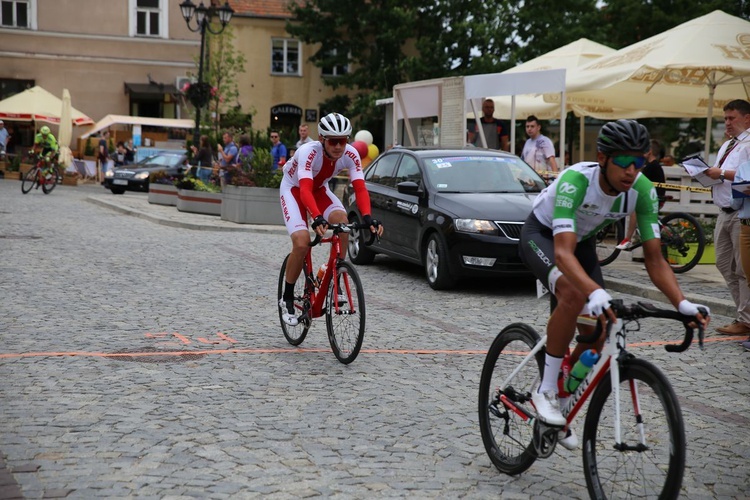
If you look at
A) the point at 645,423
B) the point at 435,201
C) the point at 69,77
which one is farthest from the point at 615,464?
the point at 69,77

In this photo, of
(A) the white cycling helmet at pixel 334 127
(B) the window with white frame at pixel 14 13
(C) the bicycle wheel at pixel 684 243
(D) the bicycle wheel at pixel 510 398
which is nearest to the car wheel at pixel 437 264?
(C) the bicycle wheel at pixel 684 243

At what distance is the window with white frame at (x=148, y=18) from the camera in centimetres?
4738

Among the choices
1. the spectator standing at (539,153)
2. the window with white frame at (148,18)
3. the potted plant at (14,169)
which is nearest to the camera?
the spectator standing at (539,153)

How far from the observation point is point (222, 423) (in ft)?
19.7

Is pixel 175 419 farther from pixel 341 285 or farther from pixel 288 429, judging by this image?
pixel 341 285

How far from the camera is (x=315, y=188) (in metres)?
8.72

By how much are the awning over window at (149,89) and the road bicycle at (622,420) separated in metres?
43.9

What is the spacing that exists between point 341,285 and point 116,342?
6.46ft

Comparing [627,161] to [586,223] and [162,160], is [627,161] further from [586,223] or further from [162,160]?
[162,160]

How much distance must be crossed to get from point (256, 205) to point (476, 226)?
981 centimetres

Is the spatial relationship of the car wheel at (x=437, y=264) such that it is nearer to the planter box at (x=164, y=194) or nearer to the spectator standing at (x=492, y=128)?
the spectator standing at (x=492, y=128)

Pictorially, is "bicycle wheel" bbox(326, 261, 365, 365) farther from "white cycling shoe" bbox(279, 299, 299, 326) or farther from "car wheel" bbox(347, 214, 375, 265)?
"car wheel" bbox(347, 214, 375, 265)

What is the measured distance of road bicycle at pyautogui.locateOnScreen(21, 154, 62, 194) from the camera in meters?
29.4

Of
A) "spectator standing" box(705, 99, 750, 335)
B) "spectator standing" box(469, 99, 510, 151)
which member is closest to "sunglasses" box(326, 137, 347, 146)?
"spectator standing" box(705, 99, 750, 335)
